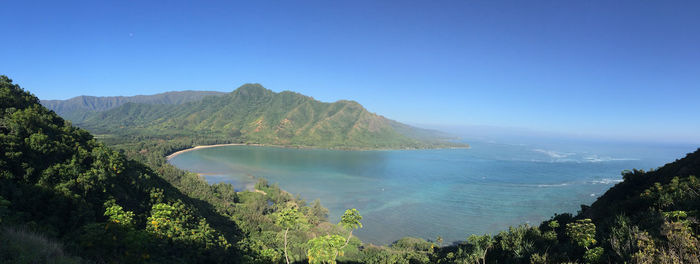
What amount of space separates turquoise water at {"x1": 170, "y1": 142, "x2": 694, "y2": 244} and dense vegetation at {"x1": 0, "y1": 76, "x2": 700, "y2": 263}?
21.6 metres

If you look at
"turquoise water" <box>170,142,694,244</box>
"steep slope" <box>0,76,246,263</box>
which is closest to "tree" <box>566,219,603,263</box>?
"steep slope" <box>0,76,246,263</box>

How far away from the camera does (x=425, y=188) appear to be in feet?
290

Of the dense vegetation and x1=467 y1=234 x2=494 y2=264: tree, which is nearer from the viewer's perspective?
the dense vegetation

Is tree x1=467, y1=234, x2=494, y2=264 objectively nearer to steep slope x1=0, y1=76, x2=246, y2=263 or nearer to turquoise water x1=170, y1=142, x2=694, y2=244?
steep slope x1=0, y1=76, x2=246, y2=263


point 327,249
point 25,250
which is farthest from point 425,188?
point 25,250

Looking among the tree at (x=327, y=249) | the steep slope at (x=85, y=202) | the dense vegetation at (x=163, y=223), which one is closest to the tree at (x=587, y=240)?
the dense vegetation at (x=163, y=223)

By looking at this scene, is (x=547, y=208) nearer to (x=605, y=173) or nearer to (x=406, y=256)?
(x=406, y=256)

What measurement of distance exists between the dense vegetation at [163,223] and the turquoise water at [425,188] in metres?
21.6

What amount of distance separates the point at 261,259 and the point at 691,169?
42020 millimetres

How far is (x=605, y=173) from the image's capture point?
111812mm

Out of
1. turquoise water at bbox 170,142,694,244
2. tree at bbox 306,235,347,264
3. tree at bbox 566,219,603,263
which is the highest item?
tree at bbox 566,219,603,263

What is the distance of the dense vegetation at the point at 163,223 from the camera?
34.2 ft

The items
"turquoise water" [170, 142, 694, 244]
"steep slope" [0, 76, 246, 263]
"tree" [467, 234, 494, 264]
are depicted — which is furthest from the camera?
"turquoise water" [170, 142, 694, 244]

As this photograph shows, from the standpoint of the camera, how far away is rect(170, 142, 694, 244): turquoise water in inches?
2296
